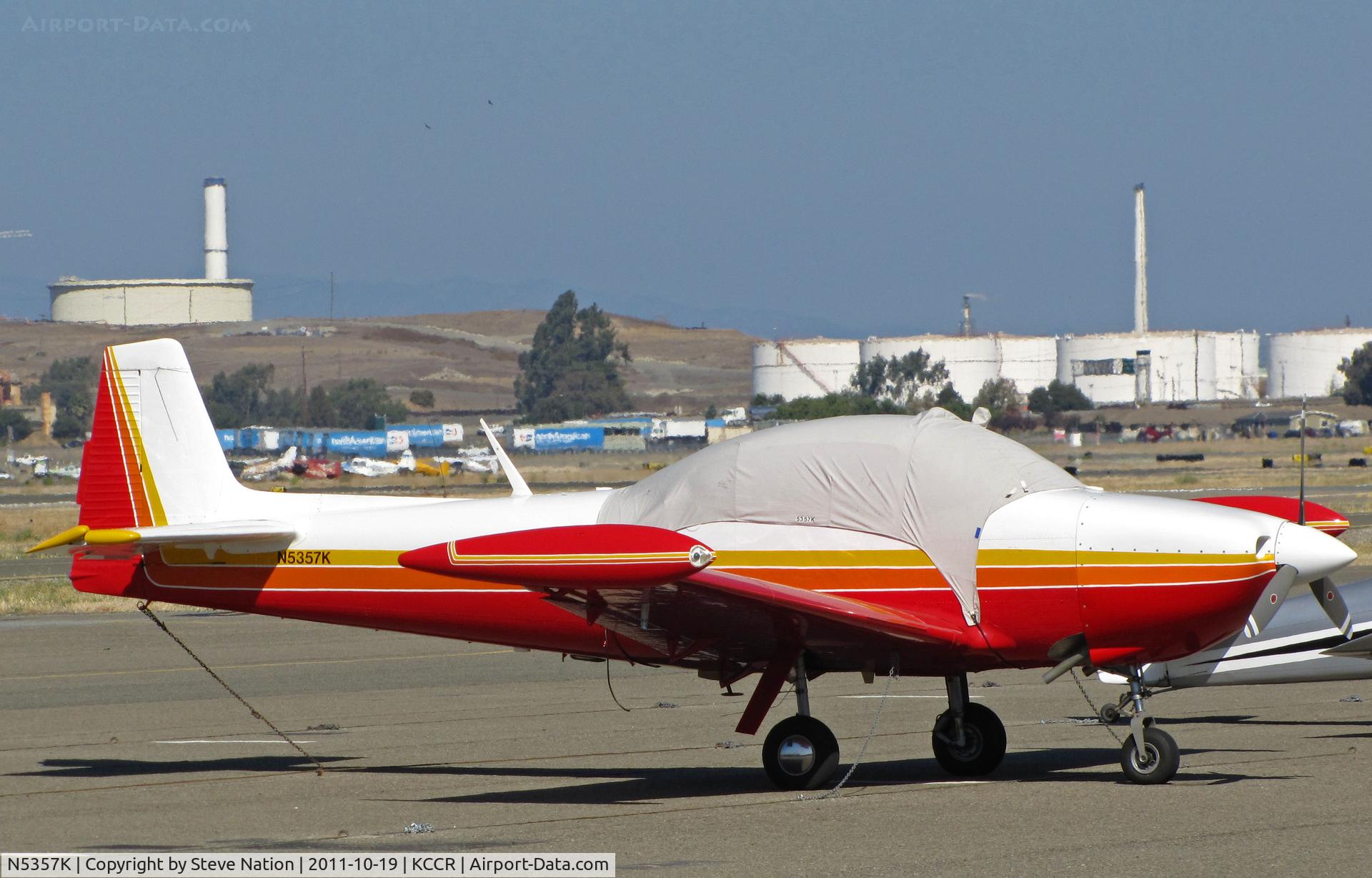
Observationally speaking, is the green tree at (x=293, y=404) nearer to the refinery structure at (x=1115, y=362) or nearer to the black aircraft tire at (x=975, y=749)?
the refinery structure at (x=1115, y=362)

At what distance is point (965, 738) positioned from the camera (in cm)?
1095

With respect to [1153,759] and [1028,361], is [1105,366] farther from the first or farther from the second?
Answer: [1153,759]

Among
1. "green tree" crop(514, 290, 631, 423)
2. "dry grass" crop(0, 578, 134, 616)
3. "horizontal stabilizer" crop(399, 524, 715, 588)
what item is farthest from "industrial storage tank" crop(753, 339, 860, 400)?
"horizontal stabilizer" crop(399, 524, 715, 588)

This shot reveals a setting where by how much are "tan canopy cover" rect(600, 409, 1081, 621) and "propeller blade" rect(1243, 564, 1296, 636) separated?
1.33 m

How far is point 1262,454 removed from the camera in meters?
96.7

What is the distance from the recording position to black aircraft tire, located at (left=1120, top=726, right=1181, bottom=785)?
998 centimetres

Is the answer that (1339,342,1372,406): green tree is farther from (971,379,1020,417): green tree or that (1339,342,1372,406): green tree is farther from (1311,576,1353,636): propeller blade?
(1311,576,1353,636): propeller blade

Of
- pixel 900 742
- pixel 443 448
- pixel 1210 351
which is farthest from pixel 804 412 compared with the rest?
pixel 900 742

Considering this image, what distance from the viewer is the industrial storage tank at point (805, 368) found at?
16550 cm

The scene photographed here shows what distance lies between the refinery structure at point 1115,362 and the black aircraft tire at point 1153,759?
148741 millimetres

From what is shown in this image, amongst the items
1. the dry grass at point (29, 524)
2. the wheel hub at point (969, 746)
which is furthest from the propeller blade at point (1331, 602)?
the dry grass at point (29, 524)

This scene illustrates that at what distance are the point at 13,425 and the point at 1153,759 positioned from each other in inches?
6437

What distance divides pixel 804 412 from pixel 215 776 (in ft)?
292

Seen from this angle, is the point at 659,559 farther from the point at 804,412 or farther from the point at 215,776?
the point at 804,412
